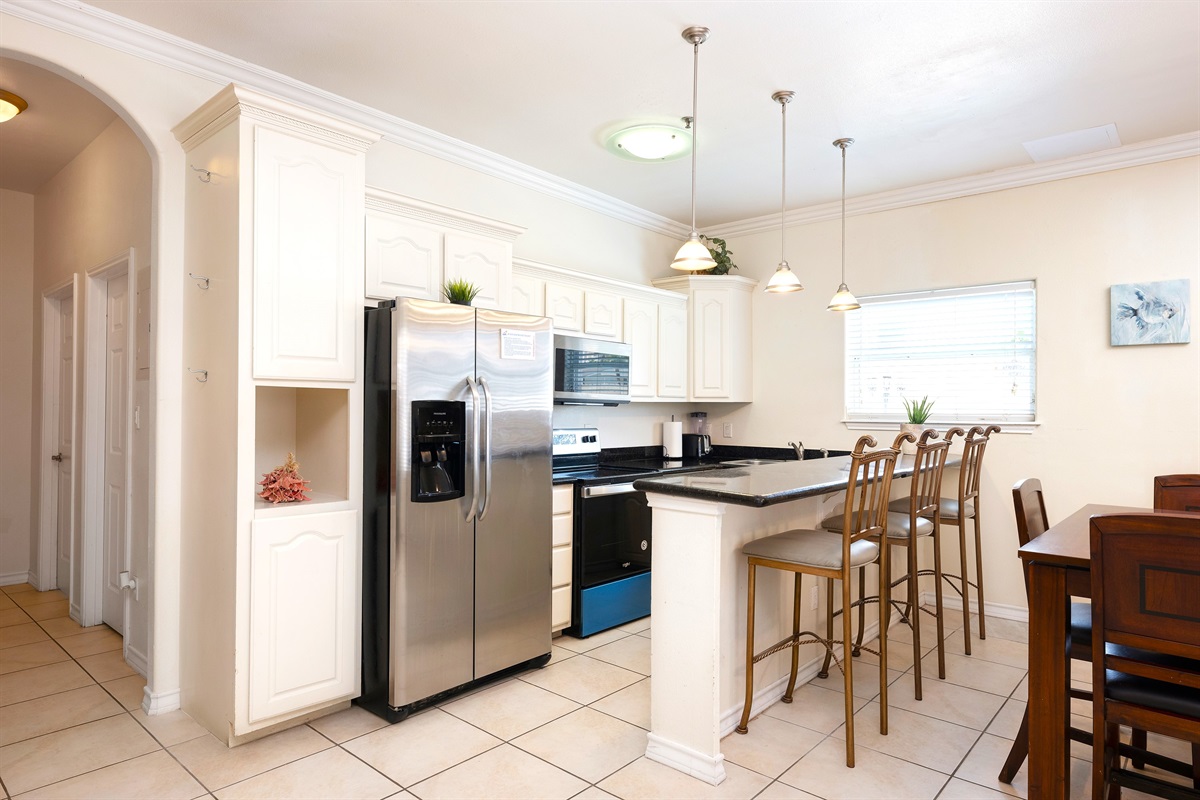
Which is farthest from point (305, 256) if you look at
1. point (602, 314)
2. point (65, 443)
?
point (65, 443)

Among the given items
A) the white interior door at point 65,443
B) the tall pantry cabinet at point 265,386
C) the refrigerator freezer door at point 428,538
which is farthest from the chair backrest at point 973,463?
the white interior door at point 65,443

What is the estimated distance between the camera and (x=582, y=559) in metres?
3.73

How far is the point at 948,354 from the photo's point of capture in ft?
14.8

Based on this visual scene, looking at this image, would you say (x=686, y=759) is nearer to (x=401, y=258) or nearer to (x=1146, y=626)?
(x=1146, y=626)

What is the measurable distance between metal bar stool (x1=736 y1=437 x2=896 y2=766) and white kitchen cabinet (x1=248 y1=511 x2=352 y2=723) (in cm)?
160

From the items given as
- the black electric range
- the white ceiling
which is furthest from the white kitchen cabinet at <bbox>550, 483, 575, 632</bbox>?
the white ceiling

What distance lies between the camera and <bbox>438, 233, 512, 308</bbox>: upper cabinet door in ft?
11.2

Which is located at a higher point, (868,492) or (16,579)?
(868,492)

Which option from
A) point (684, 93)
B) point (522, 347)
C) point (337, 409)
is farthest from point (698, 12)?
point (337, 409)

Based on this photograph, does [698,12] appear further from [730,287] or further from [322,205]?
[730,287]

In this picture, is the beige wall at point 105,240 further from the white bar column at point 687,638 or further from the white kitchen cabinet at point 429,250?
the white bar column at point 687,638

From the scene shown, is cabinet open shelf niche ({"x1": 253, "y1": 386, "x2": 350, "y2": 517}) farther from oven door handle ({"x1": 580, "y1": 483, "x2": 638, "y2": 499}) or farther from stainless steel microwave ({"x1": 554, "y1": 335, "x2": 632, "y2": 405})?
stainless steel microwave ({"x1": 554, "y1": 335, "x2": 632, "y2": 405})

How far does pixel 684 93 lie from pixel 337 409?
215 cm

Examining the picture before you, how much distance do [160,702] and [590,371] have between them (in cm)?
266
